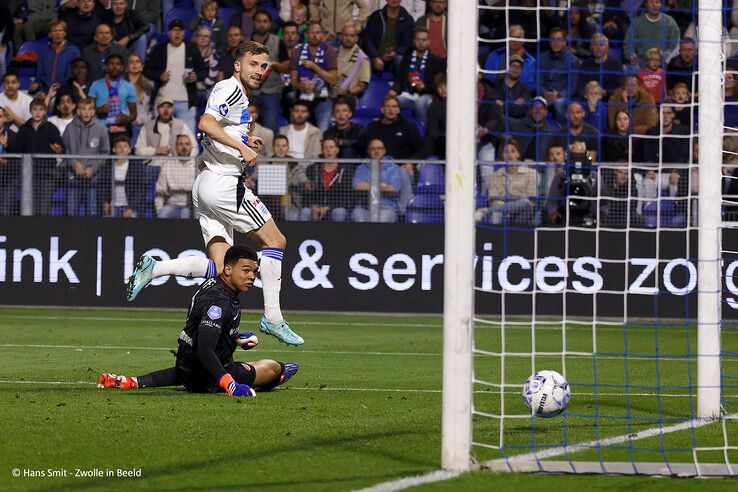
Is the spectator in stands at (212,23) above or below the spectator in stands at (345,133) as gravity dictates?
above

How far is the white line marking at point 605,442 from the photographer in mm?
6155

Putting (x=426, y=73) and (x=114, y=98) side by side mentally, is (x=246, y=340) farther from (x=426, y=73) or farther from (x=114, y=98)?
(x=114, y=98)

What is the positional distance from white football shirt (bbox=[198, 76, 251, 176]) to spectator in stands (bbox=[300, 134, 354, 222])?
6.59 metres

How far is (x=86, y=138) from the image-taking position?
18594mm

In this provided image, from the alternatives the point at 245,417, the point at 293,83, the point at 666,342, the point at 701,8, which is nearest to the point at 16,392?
the point at 245,417

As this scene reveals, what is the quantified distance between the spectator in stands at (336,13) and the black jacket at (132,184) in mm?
4554

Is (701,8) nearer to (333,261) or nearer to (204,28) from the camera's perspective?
(333,261)

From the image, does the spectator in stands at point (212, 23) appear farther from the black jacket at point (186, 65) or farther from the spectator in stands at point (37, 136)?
the spectator in stands at point (37, 136)

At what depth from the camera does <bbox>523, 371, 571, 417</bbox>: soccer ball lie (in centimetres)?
764

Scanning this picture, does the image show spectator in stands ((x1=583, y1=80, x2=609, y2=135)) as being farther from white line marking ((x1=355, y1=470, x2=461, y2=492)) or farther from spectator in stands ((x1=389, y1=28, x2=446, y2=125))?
white line marking ((x1=355, y1=470, x2=461, y2=492))

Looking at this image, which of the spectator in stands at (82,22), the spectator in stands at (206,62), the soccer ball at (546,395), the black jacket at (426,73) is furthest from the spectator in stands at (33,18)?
the soccer ball at (546,395)

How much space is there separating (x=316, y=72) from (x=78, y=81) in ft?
12.1

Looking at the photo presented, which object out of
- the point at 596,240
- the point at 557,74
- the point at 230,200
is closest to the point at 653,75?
the point at 557,74

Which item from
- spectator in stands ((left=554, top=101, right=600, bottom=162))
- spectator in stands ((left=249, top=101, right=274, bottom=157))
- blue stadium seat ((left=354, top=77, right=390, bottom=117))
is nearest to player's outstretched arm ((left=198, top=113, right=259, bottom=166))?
spectator in stands ((left=554, top=101, right=600, bottom=162))
